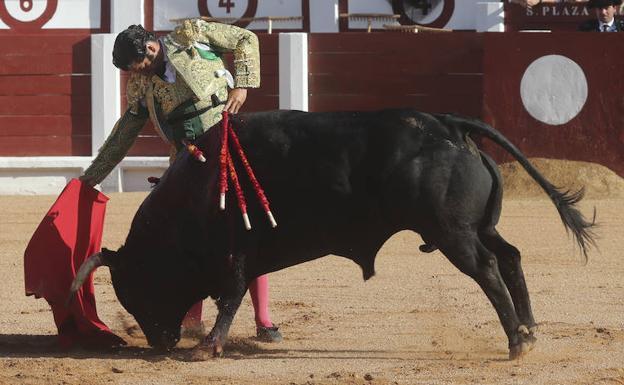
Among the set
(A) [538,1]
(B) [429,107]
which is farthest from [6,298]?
(A) [538,1]

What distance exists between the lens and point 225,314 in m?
3.97

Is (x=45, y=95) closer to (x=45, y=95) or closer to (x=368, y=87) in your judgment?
(x=45, y=95)

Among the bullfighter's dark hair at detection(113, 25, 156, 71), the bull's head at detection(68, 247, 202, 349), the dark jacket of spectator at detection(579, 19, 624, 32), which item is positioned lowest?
the bull's head at detection(68, 247, 202, 349)

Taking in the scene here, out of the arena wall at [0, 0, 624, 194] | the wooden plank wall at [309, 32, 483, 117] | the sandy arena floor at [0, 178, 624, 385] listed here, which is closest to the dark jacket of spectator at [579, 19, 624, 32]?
the arena wall at [0, 0, 624, 194]

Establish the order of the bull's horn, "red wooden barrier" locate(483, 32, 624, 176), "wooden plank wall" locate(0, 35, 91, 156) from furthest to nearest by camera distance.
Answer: "wooden plank wall" locate(0, 35, 91, 156) → "red wooden barrier" locate(483, 32, 624, 176) → the bull's horn

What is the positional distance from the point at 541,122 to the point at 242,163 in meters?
5.34

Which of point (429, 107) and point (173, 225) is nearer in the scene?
point (173, 225)

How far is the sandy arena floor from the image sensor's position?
3.70m

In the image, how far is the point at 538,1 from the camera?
10.2 metres

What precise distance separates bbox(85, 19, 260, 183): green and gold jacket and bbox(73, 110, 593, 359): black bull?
19 cm

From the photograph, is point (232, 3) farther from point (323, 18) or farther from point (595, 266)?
point (595, 266)

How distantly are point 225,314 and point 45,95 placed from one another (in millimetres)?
6154

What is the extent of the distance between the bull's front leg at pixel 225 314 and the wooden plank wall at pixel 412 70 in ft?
18.0

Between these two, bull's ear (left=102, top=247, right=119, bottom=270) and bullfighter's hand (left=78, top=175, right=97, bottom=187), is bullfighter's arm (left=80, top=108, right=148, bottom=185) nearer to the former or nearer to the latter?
bullfighter's hand (left=78, top=175, right=97, bottom=187)
